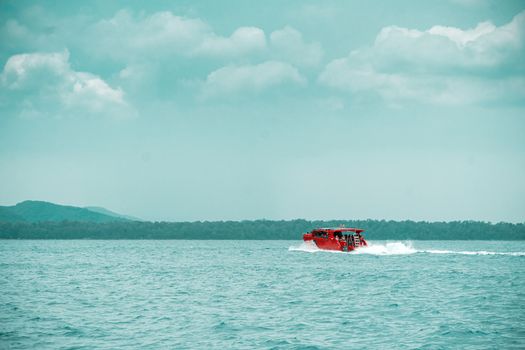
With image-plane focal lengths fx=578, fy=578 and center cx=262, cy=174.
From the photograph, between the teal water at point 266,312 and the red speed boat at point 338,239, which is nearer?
the teal water at point 266,312

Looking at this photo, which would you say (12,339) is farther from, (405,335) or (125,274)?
(125,274)

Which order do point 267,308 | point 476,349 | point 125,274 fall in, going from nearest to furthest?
point 476,349 → point 267,308 → point 125,274

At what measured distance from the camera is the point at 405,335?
91.1 feet

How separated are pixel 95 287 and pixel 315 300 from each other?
19.9m

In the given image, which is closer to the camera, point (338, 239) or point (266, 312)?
point (266, 312)

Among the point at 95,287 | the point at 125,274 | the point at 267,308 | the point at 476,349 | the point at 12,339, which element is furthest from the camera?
the point at 125,274

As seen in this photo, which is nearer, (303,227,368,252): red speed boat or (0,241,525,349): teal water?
(0,241,525,349): teal water

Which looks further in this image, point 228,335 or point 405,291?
point 405,291

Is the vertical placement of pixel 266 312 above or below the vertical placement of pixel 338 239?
below

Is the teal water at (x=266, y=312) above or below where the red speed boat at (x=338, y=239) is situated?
below

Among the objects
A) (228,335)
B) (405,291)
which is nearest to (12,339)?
(228,335)

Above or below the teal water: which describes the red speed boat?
above

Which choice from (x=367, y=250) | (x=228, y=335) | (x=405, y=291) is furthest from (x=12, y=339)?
(x=367, y=250)

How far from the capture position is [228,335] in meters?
27.8
